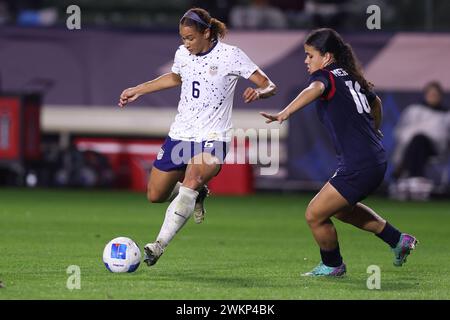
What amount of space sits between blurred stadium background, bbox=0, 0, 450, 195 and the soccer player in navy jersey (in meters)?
11.3

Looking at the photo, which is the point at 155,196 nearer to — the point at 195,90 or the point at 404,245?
the point at 195,90

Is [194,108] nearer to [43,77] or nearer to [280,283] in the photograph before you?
[280,283]

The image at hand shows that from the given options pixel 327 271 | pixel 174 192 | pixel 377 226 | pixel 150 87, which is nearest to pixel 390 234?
pixel 377 226

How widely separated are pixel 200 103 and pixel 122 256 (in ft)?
5.60

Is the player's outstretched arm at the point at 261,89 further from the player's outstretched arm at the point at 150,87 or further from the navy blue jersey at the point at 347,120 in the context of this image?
the player's outstretched arm at the point at 150,87

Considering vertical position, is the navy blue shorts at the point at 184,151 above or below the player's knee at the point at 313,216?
above

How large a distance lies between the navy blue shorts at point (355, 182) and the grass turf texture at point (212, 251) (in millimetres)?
727

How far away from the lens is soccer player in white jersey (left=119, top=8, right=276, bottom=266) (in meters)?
11.1

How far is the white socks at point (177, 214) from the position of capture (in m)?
10.8

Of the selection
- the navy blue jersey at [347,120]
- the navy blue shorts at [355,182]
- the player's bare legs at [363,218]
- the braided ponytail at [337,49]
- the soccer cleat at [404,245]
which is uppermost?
the braided ponytail at [337,49]

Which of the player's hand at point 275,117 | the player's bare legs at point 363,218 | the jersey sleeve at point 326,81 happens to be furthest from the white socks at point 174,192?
the player's hand at point 275,117

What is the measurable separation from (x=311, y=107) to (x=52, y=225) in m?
7.53

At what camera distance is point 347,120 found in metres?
10.4

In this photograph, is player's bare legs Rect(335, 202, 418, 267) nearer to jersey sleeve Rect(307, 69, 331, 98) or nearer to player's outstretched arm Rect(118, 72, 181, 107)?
jersey sleeve Rect(307, 69, 331, 98)
